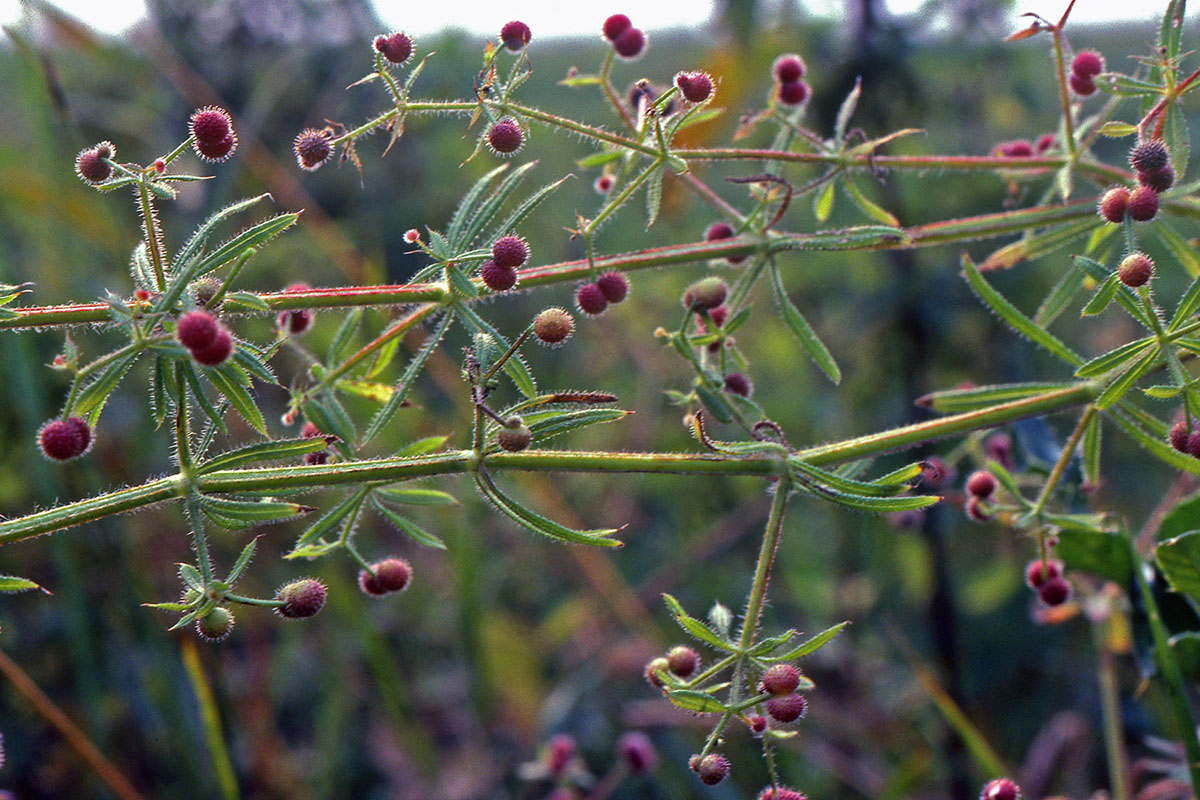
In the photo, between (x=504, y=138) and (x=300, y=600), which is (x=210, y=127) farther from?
(x=300, y=600)

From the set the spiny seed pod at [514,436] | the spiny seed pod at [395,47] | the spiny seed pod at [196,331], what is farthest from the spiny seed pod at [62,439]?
the spiny seed pod at [395,47]

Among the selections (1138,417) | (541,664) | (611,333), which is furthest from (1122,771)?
(611,333)

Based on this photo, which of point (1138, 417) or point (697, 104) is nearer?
point (697, 104)

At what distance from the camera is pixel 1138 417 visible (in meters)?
1.28

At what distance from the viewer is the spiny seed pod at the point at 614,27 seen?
1328 mm

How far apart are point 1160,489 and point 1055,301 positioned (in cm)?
263

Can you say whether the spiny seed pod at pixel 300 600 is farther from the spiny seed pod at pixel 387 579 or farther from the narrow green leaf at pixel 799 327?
the narrow green leaf at pixel 799 327

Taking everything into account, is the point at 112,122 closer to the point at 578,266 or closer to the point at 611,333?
the point at 611,333

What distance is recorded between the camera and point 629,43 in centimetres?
132

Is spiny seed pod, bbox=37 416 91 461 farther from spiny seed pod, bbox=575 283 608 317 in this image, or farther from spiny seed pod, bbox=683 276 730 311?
spiny seed pod, bbox=683 276 730 311

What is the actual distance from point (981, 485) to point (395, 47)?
94 cm

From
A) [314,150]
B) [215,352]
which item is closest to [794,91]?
[314,150]

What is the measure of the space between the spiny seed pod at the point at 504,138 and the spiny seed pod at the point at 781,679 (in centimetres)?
64

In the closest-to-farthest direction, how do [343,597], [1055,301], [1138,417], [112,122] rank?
[1138,417], [1055,301], [343,597], [112,122]
